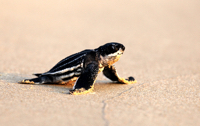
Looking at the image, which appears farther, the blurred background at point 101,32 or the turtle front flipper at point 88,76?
the blurred background at point 101,32

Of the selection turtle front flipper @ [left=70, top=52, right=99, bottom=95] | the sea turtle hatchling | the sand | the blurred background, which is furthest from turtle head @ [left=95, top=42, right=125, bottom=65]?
the blurred background

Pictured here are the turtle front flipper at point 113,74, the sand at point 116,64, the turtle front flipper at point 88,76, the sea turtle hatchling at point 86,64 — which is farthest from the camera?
the turtle front flipper at point 113,74

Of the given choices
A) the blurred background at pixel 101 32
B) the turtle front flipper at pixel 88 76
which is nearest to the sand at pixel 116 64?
the blurred background at pixel 101 32

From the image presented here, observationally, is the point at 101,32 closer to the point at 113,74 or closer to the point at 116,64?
the point at 116,64

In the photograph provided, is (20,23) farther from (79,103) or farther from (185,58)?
(79,103)

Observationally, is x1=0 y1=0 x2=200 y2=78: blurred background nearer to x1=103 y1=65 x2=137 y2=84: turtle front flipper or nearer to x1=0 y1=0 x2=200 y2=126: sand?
x1=0 y1=0 x2=200 y2=126: sand

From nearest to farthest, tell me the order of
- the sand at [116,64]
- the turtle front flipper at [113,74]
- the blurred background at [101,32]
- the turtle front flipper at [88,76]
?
the sand at [116,64], the turtle front flipper at [88,76], the turtle front flipper at [113,74], the blurred background at [101,32]

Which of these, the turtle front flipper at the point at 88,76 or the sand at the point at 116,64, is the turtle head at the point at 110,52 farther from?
the sand at the point at 116,64
